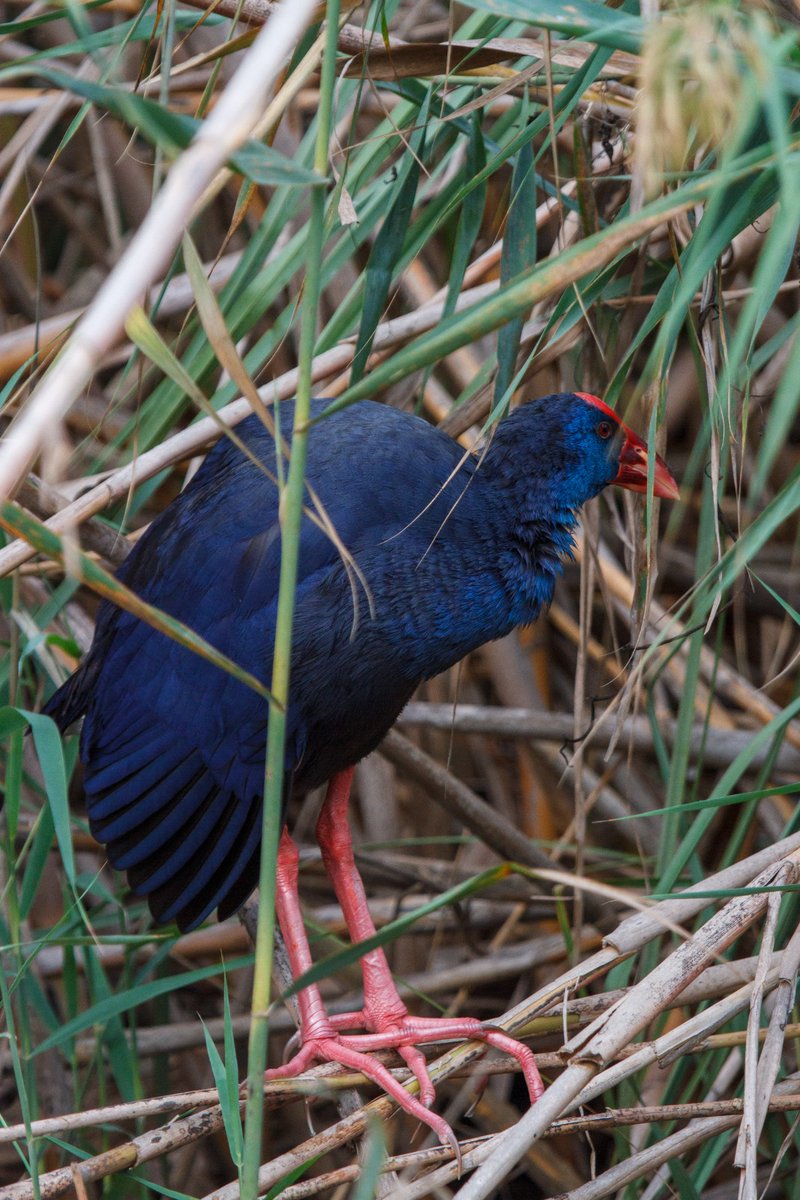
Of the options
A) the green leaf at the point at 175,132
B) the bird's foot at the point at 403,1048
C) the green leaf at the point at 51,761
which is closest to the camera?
the green leaf at the point at 175,132

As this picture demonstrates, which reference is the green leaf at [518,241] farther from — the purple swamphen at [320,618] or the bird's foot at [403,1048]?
the bird's foot at [403,1048]

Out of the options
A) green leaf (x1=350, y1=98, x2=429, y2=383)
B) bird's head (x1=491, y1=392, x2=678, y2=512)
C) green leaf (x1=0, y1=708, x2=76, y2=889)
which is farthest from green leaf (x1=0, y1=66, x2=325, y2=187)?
bird's head (x1=491, y1=392, x2=678, y2=512)

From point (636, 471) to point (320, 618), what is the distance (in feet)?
1.63

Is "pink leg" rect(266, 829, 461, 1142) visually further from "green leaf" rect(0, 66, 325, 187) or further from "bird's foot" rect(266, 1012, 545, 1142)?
"green leaf" rect(0, 66, 325, 187)

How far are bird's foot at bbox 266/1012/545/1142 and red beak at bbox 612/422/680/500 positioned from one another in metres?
0.73

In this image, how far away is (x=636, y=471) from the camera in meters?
1.74

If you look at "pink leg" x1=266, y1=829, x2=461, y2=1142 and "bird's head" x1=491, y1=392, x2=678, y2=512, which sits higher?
"bird's head" x1=491, y1=392, x2=678, y2=512

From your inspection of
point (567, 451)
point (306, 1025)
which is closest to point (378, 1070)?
point (306, 1025)

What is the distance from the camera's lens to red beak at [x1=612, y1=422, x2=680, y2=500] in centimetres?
171

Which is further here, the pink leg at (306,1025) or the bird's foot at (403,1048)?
the pink leg at (306,1025)

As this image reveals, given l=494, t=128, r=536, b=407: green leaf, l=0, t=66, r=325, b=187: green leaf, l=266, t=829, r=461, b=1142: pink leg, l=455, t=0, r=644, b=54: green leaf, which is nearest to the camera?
l=0, t=66, r=325, b=187: green leaf

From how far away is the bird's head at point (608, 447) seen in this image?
1682mm

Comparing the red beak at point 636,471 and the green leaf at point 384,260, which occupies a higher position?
the green leaf at point 384,260

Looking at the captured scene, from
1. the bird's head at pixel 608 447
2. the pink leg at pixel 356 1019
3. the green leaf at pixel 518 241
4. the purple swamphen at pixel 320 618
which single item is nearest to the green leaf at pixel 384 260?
the green leaf at pixel 518 241
